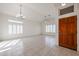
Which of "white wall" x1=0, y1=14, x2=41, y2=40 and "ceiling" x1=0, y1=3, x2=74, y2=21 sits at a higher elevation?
"ceiling" x1=0, y1=3, x2=74, y2=21

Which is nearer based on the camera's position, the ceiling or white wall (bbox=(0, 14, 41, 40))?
the ceiling

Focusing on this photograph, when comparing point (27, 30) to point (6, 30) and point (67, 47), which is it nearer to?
point (6, 30)

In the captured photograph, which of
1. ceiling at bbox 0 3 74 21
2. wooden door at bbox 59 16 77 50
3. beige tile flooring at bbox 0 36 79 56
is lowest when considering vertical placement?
beige tile flooring at bbox 0 36 79 56

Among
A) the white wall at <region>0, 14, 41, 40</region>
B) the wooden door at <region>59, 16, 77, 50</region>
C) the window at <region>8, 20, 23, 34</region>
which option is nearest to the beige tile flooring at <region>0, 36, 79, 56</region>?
the wooden door at <region>59, 16, 77, 50</region>

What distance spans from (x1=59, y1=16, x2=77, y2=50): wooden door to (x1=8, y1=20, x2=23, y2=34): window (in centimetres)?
621

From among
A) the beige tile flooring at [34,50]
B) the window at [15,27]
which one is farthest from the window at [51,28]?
the beige tile flooring at [34,50]

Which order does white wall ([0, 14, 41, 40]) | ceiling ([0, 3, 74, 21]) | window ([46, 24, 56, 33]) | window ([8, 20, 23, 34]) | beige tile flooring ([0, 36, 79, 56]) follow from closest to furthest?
beige tile flooring ([0, 36, 79, 56]) < ceiling ([0, 3, 74, 21]) < white wall ([0, 14, 41, 40]) < window ([8, 20, 23, 34]) < window ([46, 24, 56, 33])


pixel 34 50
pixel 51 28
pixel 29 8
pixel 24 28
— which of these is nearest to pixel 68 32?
pixel 34 50

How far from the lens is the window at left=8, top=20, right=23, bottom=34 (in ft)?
32.4

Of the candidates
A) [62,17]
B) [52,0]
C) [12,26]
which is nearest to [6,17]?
[12,26]

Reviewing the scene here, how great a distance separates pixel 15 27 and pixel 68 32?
7376 millimetres

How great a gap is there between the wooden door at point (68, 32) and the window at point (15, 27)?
621 cm

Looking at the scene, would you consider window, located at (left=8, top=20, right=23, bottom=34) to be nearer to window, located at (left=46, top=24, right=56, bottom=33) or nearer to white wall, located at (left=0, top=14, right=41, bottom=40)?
white wall, located at (left=0, top=14, right=41, bottom=40)

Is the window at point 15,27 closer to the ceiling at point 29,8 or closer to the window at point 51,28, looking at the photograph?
the ceiling at point 29,8
